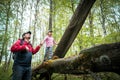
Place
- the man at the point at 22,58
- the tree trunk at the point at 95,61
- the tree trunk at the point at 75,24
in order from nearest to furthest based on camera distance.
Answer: the tree trunk at the point at 95,61
the man at the point at 22,58
the tree trunk at the point at 75,24

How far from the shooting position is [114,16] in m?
19.8

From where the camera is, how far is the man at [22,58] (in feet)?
17.4

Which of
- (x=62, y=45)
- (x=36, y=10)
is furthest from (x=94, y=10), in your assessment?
(x=62, y=45)

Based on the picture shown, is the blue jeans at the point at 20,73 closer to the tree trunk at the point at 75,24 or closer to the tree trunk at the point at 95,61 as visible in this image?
the tree trunk at the point at 95,61

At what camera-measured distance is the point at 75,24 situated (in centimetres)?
629

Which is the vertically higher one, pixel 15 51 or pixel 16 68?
pixel 15 51

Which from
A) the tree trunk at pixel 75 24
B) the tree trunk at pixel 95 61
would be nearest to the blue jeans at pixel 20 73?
the tree trunk at pixel 95 61

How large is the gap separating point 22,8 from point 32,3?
136 inches

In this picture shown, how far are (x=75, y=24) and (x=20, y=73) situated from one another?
2.64 metres

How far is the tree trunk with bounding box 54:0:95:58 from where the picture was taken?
5.82 m

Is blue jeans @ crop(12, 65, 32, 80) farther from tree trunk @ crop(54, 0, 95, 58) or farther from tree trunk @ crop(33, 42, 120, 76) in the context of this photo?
tree trunk @ crop(54, 0, 95, 58)

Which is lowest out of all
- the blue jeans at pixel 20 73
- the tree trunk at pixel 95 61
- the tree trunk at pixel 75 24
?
the blue jeans at pixel 20 73

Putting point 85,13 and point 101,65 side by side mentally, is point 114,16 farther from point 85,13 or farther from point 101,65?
point 101,65

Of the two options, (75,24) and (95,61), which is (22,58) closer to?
(75,24)
